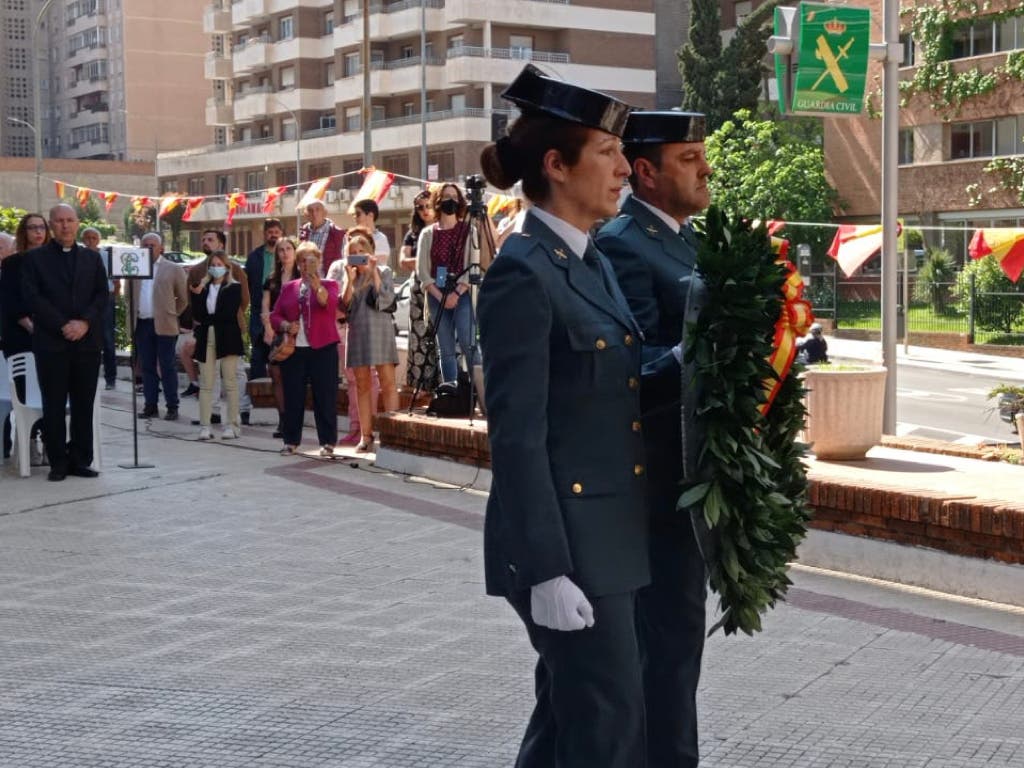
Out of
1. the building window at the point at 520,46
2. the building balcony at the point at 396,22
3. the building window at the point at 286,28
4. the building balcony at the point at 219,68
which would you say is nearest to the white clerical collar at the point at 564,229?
the building window at the point at 520,46

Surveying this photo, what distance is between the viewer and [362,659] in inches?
245

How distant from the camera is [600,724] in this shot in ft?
11.6

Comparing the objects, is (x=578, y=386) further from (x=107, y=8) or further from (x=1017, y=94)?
(x=107, y=8)

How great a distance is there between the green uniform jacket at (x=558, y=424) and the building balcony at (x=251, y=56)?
82595mm

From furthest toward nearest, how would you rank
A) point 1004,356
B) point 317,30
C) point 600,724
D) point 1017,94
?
point 317,30, point 1017,94, point 1004,356, point 600,724

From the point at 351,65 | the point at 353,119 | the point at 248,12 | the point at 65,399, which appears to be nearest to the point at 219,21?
the point at 248,12

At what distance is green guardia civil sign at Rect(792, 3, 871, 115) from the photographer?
14258 millimetres

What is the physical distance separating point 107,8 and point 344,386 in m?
109

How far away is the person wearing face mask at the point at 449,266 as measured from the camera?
482 inches

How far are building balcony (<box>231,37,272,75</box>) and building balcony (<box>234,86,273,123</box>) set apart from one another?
121cm

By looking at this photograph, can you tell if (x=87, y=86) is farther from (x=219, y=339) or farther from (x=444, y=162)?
(x=219, y=339)

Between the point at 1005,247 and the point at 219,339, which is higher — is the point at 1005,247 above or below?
above

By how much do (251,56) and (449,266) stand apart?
76.2m

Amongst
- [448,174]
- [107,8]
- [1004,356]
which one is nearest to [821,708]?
[1004,356]
